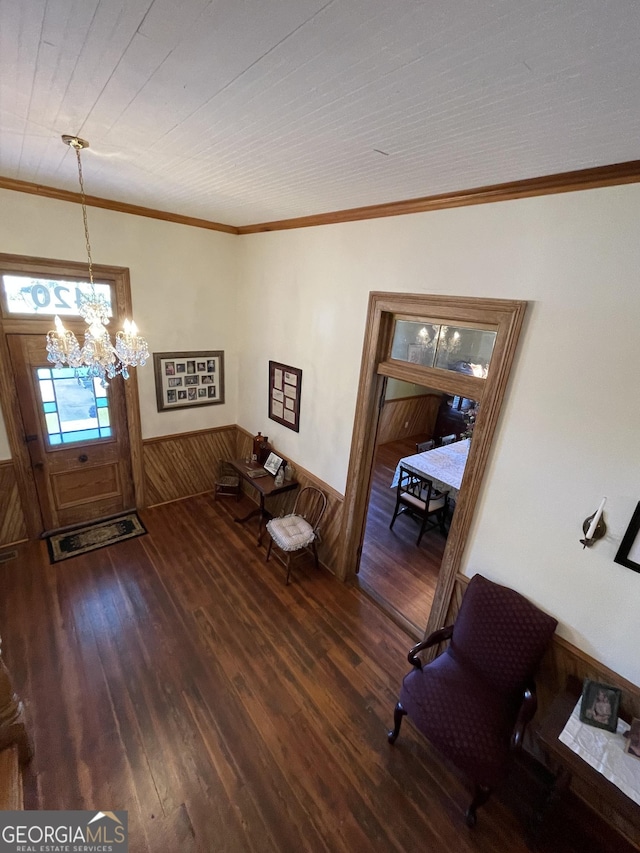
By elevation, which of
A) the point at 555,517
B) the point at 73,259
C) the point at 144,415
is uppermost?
the point at 73,259

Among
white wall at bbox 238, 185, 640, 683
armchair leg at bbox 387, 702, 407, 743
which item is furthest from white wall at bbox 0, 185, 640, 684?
armchair leg at bbox 387, 702, 407, 743

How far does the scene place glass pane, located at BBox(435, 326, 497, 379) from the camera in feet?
6.97

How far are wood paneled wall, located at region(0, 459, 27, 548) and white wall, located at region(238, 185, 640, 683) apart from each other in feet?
11.8

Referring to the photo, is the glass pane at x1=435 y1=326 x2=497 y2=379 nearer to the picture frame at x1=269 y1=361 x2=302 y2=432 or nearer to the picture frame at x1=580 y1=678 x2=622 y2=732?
the picture frame at x1=269 y1=361 x2=302 y2=432

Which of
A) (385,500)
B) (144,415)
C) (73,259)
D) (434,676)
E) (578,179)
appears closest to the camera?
(578,179)

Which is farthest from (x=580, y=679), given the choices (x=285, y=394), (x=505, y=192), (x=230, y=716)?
(x=285, y=394)

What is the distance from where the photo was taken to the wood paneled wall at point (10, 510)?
323cm

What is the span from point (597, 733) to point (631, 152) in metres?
2.47

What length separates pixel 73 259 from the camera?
3.11 metres

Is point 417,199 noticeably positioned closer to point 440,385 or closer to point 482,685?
point 440,385

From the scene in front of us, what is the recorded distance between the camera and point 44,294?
3.08 meters

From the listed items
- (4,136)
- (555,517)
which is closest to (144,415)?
(4,136)

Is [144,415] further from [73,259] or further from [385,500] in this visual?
[385,500]

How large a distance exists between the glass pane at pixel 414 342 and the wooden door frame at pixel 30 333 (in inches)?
104
